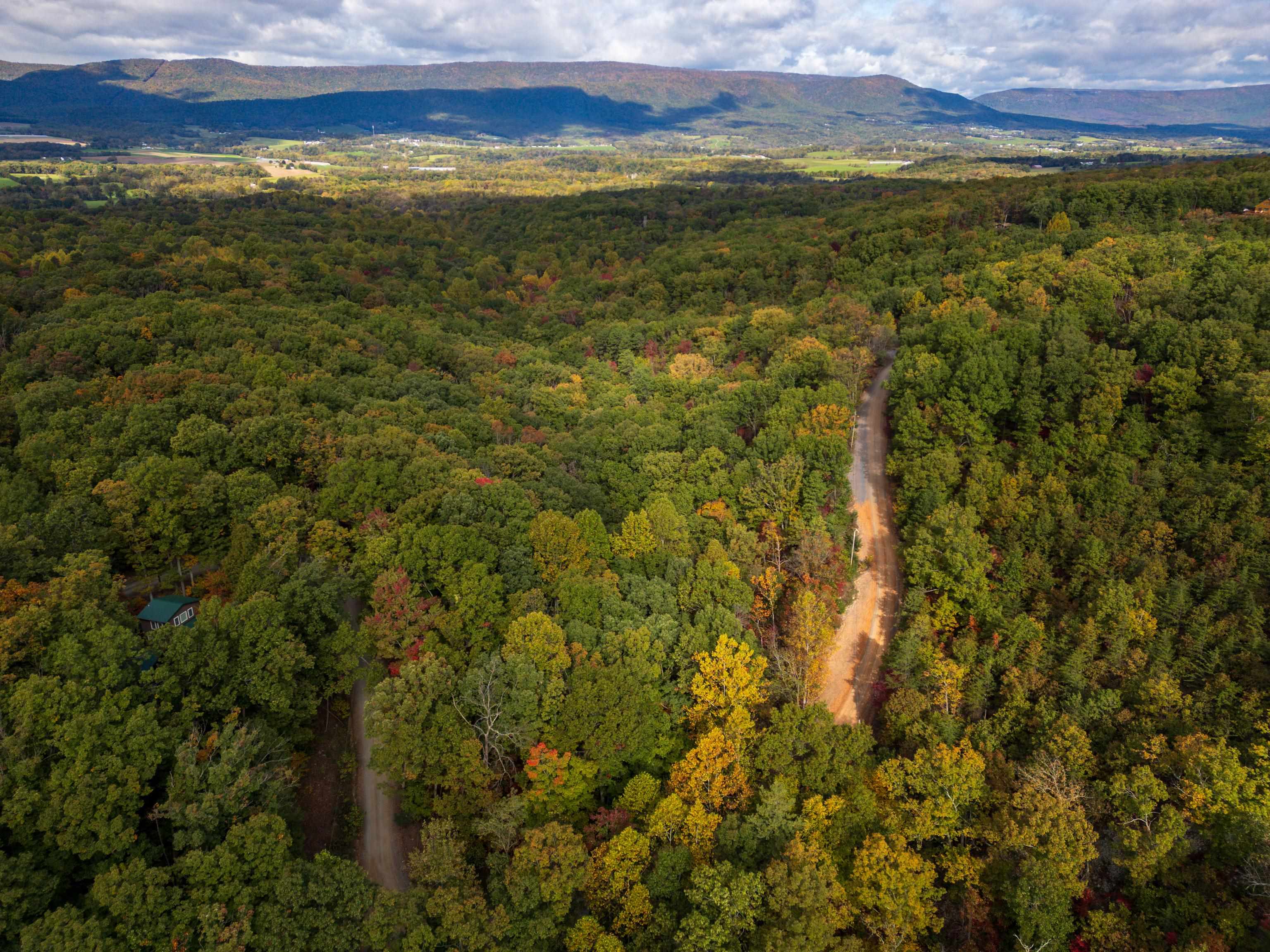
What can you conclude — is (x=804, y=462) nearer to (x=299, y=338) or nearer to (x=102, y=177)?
(x=299, y=338)

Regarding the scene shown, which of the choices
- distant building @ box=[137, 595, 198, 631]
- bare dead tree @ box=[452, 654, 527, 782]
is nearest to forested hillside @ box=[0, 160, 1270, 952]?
bare dead tree @ box=[452, 654, 527, 782]

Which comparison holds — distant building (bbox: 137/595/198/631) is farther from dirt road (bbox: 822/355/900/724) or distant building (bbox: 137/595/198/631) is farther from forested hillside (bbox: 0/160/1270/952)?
dirt road (bbox: 822/355/900/724)

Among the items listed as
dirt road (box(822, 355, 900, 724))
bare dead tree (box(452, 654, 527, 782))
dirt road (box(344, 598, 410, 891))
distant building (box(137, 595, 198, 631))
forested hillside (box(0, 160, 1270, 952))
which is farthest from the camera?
dirt road (box(822, 355, 900, 724))

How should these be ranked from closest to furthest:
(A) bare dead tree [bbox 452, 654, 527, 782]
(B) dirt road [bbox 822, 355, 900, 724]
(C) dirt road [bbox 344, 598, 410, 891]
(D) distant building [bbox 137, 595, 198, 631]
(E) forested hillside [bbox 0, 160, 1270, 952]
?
(E) forested hillside [bbox 0, 160, 1270, 952] < (A) bare dead tree [bbox 452, 654, 527, 782] < (C) dirt road [bbox 344, 598, 410, 891] < (D) distant building [bbox 137, 595, 198, 631] < (B) dirt road [bbox 822, 355, 900, 724]

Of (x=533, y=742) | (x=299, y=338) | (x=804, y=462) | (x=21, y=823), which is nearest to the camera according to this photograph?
(x=21, y=823)

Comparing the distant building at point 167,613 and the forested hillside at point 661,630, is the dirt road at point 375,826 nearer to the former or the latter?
the forested hillside at point 661,630

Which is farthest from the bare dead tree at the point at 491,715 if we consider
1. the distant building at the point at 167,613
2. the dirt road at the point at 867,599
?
the dirt road at the point at 867,599


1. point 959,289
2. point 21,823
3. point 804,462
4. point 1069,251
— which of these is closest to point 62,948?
point 21,823
